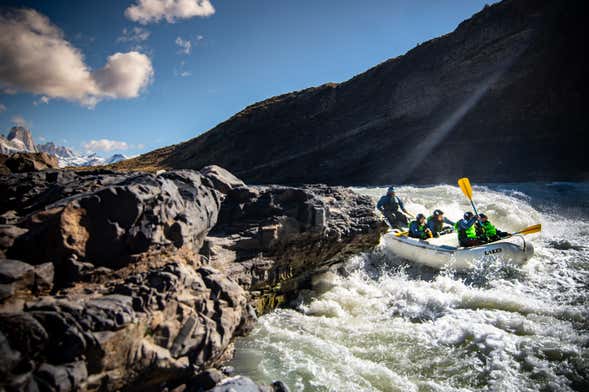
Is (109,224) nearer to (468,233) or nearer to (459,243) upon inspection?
(468,233)

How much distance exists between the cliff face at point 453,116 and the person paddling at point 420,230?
701 inches

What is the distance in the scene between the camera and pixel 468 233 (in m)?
→ 9.58

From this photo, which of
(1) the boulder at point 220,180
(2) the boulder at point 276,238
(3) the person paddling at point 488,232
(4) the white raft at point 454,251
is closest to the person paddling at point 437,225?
(4) the white raft at point 454,251

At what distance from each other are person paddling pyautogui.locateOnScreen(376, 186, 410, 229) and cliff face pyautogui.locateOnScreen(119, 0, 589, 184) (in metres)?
15.8

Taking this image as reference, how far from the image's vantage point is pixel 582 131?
24484mm

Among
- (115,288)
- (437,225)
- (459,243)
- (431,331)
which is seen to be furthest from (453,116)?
(115,288)

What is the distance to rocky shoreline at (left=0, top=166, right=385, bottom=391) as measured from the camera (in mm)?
2861

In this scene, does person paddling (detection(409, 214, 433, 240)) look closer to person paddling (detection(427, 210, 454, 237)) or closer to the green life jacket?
person paddling (detection(427, 210, 454, 237))

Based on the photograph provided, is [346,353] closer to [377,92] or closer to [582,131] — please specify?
[582,131]

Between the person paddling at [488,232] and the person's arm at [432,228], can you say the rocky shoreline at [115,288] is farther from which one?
the person's arm at [432,228]

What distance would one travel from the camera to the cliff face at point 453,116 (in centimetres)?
2503

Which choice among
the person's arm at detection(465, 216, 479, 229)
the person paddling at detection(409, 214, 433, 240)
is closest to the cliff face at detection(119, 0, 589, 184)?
the person's arm at detection(465, 216, 479, 229)

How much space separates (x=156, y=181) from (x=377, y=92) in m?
33.2

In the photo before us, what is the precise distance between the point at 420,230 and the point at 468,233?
1.38 meters
